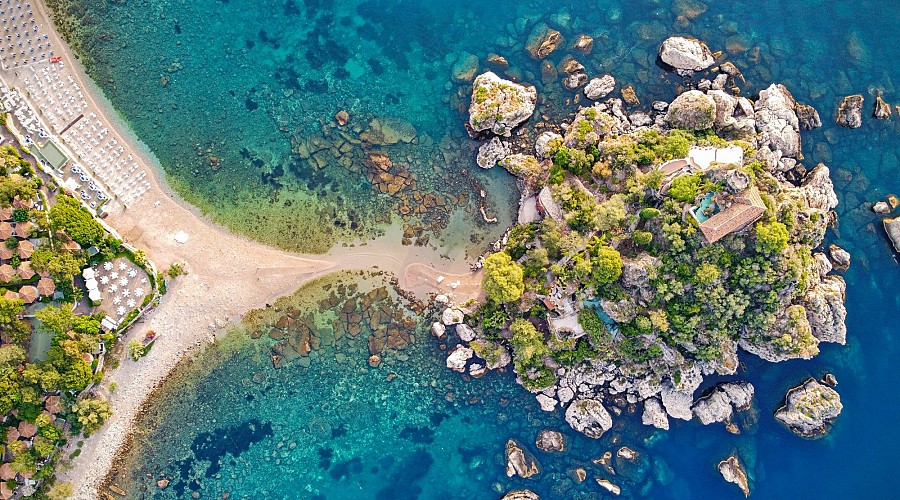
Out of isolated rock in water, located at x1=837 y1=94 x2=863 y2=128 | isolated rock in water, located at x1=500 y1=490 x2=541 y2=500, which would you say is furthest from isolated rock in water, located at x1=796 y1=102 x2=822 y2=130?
isolated rock in water, located at x1=500 y1=490 x2=541 y2=500

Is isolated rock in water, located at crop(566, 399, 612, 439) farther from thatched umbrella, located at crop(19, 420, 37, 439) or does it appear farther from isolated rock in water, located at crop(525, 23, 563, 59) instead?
thatched umbrella, located at crop(19, 420, 37, 439)

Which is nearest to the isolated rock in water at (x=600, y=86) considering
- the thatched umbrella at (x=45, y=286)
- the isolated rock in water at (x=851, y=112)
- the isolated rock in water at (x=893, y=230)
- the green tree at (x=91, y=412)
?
the isolated rock in water at (x=851, y=112)

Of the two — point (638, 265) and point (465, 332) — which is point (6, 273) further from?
point (638, 265)

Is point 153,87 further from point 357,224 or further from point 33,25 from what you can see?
point 357,224

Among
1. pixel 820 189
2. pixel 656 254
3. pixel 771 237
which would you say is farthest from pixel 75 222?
pixel 820 189

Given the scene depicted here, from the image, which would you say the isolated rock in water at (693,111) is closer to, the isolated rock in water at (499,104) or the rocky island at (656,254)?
the rocky island at (656,254)

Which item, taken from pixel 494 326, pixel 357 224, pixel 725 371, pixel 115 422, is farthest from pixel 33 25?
pixel 725 371
